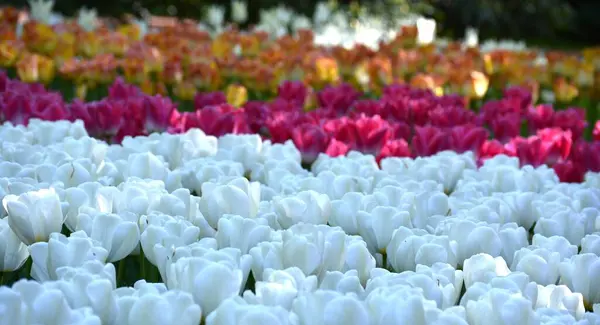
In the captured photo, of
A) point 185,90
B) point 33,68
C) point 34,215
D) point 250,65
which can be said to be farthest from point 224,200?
point 250,65

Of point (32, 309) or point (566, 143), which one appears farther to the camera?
point (566, 143)

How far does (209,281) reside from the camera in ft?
4.99

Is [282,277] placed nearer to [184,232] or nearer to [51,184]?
[184,232]

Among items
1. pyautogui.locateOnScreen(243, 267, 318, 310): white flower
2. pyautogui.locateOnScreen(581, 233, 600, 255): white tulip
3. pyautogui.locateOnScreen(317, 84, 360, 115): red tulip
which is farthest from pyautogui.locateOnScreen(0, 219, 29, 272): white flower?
pyautogui.locateOnScreen(317, 84, 360, 115): red tulip

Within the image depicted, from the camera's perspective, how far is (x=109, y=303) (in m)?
1.48

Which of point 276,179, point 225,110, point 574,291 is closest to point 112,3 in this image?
point 225,110

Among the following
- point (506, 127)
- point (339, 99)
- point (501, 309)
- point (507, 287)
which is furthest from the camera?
point (339, 99)

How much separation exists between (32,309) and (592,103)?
206 inches

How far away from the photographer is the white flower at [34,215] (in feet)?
5.95

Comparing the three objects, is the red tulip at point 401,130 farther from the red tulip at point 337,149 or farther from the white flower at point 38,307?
the white flower at point 38,307

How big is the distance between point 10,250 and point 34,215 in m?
0.08

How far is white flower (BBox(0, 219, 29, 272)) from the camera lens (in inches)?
70.2

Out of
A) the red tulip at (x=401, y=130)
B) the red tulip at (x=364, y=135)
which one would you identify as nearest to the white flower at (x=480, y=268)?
the red tulip at (x=364, y=135)

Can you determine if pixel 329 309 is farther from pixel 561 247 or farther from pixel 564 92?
pixel 564 92
